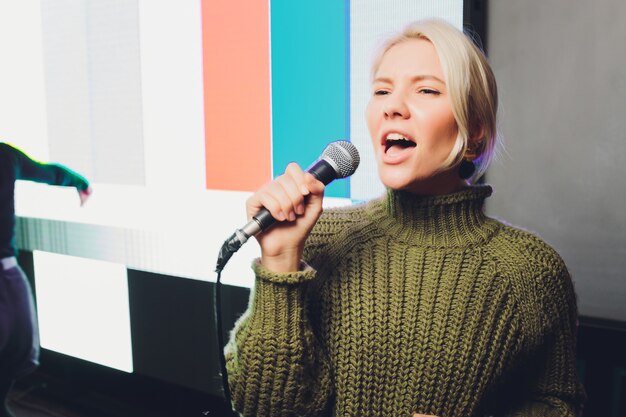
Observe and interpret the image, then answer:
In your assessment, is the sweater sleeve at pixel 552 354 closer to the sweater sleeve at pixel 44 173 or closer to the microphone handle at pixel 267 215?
the microphone handle at pixel 267 215

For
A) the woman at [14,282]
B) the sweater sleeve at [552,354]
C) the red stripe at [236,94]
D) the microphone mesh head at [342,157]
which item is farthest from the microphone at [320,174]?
the woman at [14,282]

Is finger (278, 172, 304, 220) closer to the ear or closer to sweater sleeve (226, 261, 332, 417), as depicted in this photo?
sweater sleeve (226, 261, 332, 417)

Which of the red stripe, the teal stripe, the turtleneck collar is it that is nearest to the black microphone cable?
the turtleneck collar

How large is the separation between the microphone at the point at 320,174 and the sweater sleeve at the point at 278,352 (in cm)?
5

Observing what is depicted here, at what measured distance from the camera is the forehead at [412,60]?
0.83 m

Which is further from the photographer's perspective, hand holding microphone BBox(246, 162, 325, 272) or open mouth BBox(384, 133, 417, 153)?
open mouth BBox(384, 133, 417, 153)

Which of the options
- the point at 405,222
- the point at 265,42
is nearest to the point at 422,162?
the point at 405,222

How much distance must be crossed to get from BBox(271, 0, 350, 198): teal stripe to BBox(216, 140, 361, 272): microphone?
564 mm

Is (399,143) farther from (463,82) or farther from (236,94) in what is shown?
(236,94)

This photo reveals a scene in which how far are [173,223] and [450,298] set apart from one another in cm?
108

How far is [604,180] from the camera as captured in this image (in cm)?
121

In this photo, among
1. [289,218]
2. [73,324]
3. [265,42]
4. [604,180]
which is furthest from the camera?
[73,324]

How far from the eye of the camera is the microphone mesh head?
0.80 meters

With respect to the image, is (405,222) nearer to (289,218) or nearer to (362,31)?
(289,218)
